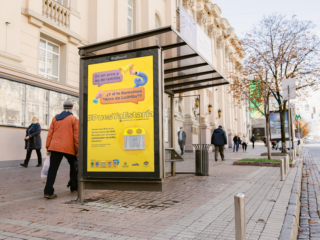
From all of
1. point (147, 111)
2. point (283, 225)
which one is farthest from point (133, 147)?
point (283, 225)

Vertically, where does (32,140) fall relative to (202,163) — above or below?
above

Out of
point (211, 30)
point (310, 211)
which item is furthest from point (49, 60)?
point (211, 30)

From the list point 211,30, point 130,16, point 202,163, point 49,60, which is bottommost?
point 202,163

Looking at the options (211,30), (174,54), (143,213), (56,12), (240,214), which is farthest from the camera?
(211,30)

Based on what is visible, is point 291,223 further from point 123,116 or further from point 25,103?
point 25,103

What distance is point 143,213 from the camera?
4.78 metres

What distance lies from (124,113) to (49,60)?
33.1 ft

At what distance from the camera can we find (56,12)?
13.9 metres

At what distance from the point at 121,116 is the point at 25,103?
7801mm

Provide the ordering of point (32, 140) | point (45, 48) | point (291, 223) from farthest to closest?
point (45, 48), point (32, 140), point (291, 223)

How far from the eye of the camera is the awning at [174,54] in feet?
17.8

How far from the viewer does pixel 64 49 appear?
47.6ft

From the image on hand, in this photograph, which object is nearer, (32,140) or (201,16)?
(32,140)

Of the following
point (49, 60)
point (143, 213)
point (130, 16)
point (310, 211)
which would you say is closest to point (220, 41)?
point (130, 16)
